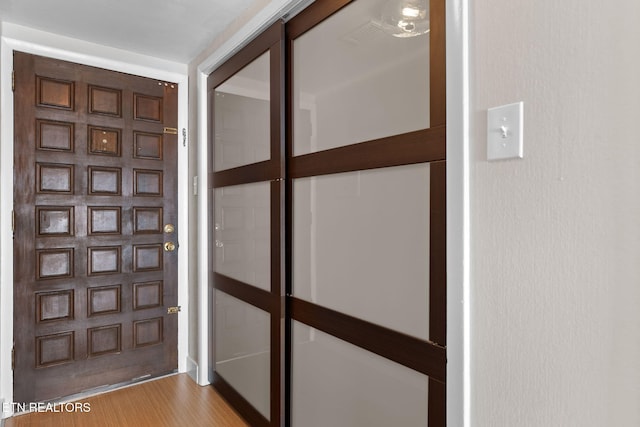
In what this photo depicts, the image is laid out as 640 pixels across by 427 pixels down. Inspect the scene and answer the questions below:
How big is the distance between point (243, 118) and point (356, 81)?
3.21 ft

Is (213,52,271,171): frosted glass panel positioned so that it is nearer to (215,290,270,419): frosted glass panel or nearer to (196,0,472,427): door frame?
(215,290,270,419): frosted glass panel

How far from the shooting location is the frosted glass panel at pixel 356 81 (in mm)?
1169

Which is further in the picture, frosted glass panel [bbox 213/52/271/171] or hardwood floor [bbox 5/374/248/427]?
hardwood floor [bbox 5/374/248/427]

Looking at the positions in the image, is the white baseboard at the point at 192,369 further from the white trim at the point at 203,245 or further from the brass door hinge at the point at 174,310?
the brass door hinge at the point at 174,310
